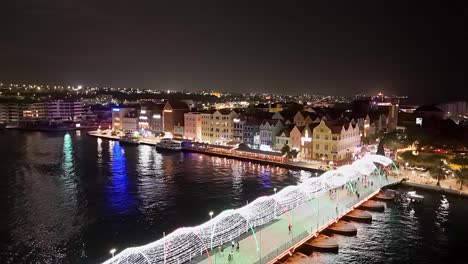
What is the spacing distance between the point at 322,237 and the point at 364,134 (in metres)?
24.5

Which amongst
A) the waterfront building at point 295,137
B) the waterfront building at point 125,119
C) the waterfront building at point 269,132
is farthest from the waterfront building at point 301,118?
the waterfront building at point 125,119

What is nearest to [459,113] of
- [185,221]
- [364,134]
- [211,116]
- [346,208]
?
[364,134]

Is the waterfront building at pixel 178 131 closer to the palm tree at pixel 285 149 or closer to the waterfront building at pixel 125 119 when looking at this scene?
the waterfront building at pixel 125 119

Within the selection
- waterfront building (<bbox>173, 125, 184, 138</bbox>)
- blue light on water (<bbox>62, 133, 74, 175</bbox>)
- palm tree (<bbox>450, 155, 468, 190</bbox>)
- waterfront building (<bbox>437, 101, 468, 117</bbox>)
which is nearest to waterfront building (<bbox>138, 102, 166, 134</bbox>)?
waterfront building (<bbox>173, 125, 184, 138</bbox>)

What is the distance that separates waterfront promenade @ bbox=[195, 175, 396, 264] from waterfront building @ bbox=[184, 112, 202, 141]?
2516 centimetres

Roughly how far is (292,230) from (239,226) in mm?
2099

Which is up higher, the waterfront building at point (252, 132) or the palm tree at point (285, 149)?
the waterfront building at point (252, 132)

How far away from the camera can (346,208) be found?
17.8 meters

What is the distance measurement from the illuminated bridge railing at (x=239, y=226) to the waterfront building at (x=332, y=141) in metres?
10.0

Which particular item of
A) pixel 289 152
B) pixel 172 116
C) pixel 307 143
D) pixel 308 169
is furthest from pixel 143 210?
pixel 172 116

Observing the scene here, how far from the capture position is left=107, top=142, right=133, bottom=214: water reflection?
20.0 metres

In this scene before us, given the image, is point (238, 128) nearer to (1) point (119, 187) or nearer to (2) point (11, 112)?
(1) point (119, 187)

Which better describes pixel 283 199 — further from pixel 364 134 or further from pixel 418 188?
pixel 364 134

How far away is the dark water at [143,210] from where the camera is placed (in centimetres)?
1473
